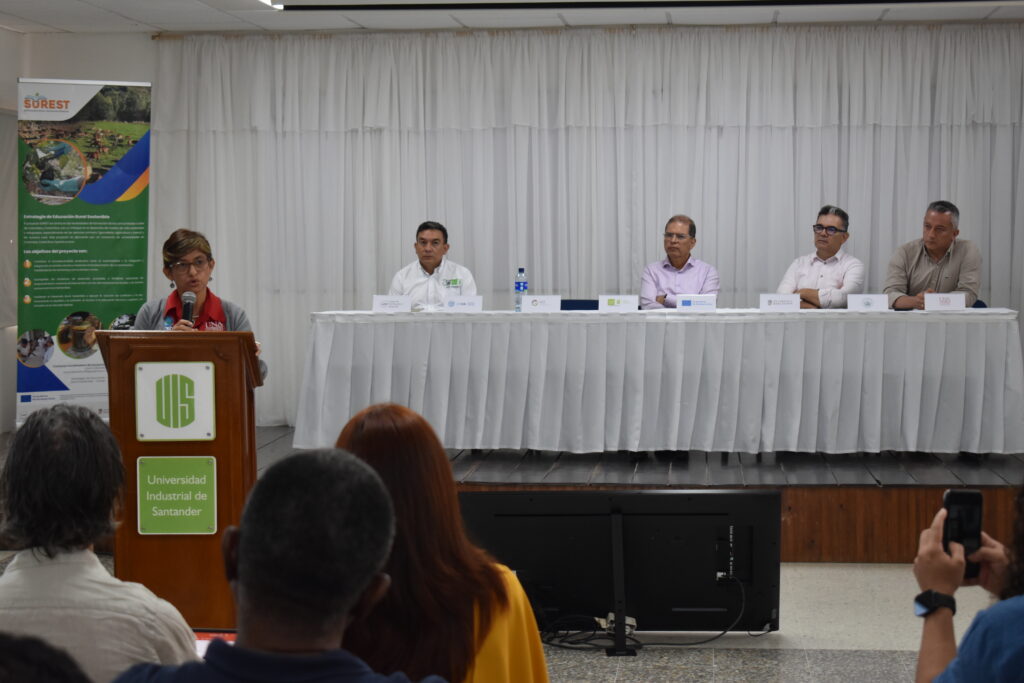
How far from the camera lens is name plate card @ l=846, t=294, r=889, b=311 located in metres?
5.29

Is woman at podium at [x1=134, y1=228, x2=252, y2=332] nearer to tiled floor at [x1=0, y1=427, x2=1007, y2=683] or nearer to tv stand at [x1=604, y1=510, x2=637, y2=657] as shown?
tv stand at [x1=604, y1=510, x2=637, y2=657]

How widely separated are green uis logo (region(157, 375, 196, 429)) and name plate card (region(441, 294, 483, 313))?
249 centimetres

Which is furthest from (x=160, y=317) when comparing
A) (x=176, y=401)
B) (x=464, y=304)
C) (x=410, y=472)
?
(x=410, y=472)

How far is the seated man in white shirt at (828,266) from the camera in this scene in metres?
6.09

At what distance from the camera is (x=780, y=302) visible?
210 inches

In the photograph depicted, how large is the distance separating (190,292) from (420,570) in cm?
230

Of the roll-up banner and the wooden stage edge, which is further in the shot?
the roll-up banner

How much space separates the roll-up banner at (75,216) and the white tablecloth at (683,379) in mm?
1184

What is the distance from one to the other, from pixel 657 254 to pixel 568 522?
4.02 metres

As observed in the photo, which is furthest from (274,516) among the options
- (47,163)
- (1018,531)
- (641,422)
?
(47,163)

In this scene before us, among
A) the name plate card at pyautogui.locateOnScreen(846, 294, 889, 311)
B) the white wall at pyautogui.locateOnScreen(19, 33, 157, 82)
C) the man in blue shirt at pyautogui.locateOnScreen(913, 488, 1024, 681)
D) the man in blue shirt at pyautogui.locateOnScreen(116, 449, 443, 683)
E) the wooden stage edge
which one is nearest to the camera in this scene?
the man in blue shirt at pyautogui.locateOnScreen(116, 449, 443, 683)

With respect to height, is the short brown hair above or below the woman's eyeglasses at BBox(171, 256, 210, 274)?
above

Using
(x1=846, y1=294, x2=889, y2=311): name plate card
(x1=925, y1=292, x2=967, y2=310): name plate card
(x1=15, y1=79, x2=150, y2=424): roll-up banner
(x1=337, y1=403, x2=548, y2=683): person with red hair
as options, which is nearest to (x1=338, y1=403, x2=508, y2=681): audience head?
(x1=337, y1=403, x2=548, y2=683): person with red hair

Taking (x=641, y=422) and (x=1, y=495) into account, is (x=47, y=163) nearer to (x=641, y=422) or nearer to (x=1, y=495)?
(x=641, y=422)
